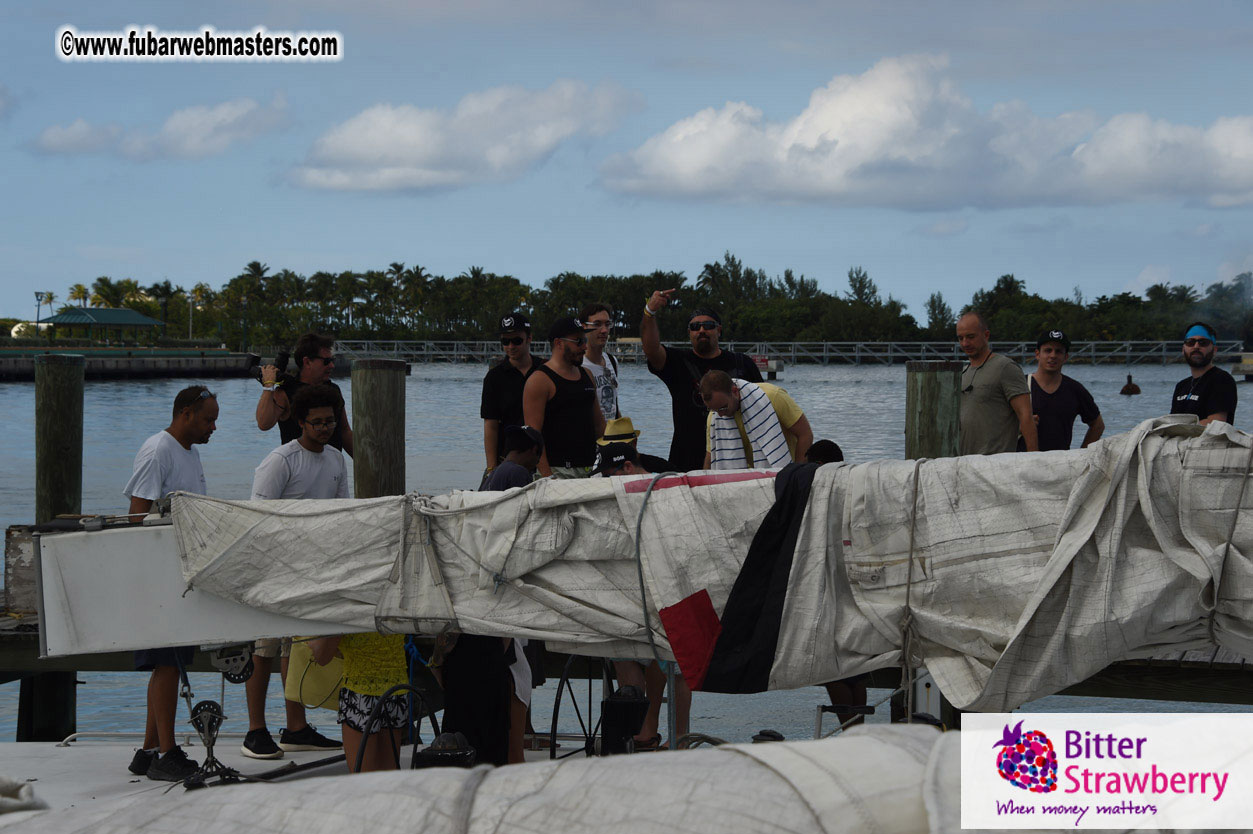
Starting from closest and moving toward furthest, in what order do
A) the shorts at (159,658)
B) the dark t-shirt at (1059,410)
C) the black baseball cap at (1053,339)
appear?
the shorts at (159,658) < the dark t-shirt at (1059,410) < the black baseball cap at (1053,339)

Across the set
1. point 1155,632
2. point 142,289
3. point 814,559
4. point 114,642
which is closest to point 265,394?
point 114,642

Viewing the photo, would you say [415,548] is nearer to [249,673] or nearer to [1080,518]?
[249,673]

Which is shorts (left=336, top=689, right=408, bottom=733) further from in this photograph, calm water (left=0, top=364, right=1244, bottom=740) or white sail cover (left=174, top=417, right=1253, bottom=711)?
calm water (left=0, top=364, right=1244, bottom=740)

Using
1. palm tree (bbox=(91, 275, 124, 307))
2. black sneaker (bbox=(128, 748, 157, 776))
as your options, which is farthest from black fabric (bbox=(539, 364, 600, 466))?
palm tree (bbox=(91, 275, 124, 307))

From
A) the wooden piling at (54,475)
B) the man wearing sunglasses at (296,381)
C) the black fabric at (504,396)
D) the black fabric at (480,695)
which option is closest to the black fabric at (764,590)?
the black fabric at (480,695)

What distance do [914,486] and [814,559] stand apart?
1.37 feet

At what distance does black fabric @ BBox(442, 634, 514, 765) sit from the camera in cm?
450

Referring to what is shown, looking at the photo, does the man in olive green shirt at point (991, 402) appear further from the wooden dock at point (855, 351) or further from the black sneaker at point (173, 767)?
the wooden dock at point (855, 351)

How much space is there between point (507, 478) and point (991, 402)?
9.92 ft

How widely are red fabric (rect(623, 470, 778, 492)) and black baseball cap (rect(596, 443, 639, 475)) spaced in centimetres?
84

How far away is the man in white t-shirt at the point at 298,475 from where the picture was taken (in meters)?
5.02

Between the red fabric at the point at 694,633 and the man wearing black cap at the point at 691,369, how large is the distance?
2.04m

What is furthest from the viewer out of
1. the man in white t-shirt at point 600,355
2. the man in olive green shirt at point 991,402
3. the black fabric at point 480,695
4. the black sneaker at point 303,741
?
the man in white t-shirt at point 600,355

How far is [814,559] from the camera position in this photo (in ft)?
13.2
